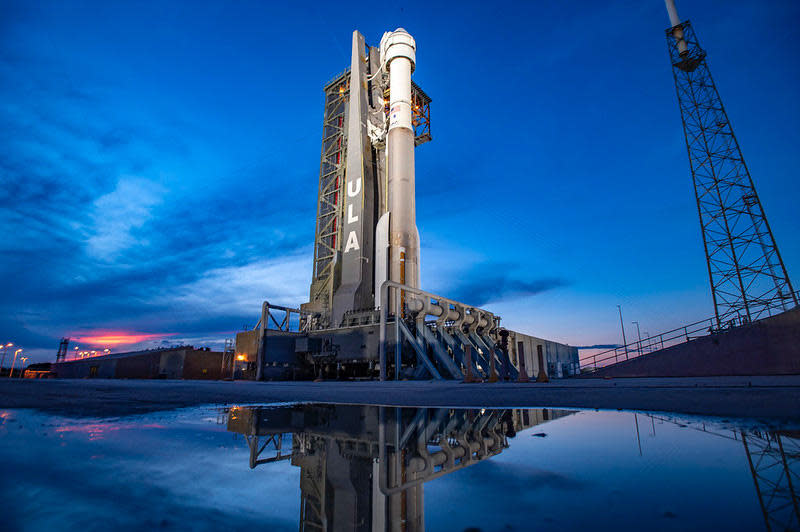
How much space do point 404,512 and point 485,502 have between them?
11.5 inches

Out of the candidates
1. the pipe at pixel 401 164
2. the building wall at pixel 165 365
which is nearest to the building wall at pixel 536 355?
the pipe at pixel 401 164

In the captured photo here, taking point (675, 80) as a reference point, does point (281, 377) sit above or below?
below

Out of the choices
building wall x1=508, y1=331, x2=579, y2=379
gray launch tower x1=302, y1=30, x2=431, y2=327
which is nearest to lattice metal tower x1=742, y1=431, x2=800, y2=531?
gray launch tower x1=302, y1=30, x2=431, y2=327

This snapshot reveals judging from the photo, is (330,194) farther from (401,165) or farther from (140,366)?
(140,366)

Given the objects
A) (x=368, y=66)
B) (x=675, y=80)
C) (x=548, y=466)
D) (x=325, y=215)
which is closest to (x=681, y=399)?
(x=548, y=466)

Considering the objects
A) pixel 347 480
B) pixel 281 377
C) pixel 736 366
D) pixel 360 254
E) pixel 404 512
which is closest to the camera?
pixel 404 512

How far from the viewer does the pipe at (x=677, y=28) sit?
32844 mm

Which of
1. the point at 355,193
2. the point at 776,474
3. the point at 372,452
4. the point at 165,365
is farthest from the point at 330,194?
the point at 776,474

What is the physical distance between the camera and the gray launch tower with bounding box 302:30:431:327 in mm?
28047

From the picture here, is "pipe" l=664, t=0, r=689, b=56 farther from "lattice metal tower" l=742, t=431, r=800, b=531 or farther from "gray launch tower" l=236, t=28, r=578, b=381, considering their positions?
"lattice metal tower" l=742, t=431, r=800, b=531

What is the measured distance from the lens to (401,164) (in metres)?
25.8

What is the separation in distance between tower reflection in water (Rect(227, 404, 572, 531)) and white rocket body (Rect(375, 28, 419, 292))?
19.8m

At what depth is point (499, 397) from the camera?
19.0 feet

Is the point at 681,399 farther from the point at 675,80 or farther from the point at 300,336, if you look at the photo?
the point at 675,80
